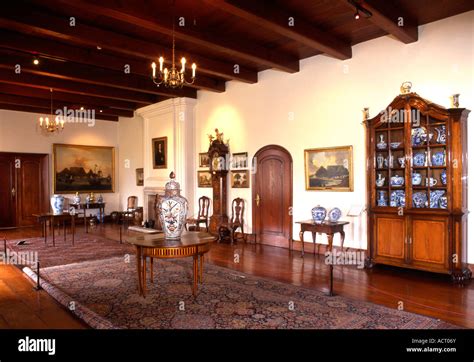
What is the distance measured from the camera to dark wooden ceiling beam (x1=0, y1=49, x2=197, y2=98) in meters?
7.32

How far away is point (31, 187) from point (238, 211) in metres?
7.72

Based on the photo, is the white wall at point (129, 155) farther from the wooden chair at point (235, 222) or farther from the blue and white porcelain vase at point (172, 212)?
the blue and white porcelain vase at point (172, 212)

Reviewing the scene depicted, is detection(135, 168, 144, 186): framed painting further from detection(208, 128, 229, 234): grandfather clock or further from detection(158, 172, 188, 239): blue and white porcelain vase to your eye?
detection(158, 172, 188, 239): blue and white porcelain vase

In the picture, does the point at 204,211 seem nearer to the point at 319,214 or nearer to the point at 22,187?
the point at 319,214

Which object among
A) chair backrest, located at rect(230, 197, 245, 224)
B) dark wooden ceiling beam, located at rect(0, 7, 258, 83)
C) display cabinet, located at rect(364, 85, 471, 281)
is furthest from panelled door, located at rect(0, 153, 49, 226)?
display cabinet, located at rect(364, 85, 471, 281)

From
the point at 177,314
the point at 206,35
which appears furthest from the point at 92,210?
the point at 177,314

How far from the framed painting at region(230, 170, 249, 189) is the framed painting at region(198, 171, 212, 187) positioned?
0.92m

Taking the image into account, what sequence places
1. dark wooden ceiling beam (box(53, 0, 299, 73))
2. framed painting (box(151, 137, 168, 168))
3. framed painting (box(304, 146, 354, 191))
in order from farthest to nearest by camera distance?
framed painting (box(151, 137, 168, 168)), framed painting (box(304, 146, 354, 191)), dark wooden ceiling beam (box(53, 0, 299, 73))

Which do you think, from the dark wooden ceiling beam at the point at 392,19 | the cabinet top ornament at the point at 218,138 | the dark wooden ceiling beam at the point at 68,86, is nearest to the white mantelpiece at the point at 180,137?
the dark wooden ceiling beam at the point at 68,86

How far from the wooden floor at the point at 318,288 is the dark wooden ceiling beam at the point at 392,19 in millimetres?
3845

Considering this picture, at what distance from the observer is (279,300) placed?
433cm

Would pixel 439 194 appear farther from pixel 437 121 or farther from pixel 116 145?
pixel 116 145

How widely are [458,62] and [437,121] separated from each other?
1.01m

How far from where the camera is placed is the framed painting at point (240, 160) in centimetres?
895
